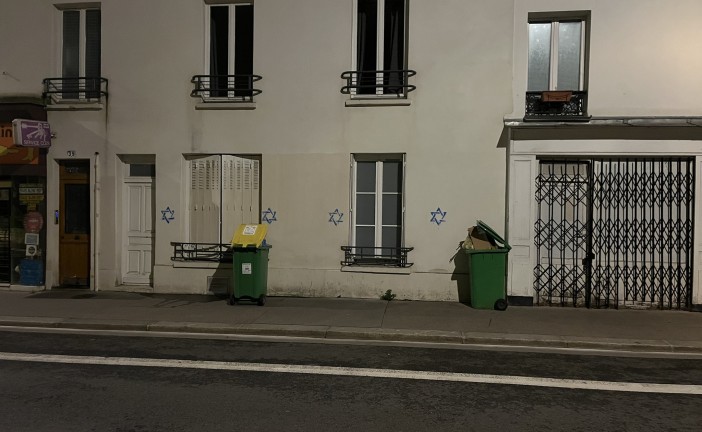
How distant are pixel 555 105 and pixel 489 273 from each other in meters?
3.31

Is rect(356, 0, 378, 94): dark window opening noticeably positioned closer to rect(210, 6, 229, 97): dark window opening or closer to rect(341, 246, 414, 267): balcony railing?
rect(210, 6, 229, 97): dark window opening

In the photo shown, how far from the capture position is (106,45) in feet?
36.3

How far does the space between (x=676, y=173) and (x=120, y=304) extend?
10.3 metres

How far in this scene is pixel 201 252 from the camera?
11.0m

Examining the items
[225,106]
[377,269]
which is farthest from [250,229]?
[225,106]

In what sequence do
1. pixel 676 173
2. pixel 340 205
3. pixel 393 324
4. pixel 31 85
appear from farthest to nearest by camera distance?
pixel 31 85 < pixel 340 205 < pixel 676 173 < pixel 393 324

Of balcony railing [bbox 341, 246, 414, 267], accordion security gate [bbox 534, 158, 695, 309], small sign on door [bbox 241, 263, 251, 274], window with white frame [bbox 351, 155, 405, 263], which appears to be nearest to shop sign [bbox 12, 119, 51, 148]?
small sign on door [bbox 241, 263, 251, 274]

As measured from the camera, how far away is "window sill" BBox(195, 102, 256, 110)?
34.9 feet

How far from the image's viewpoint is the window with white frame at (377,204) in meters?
10.6

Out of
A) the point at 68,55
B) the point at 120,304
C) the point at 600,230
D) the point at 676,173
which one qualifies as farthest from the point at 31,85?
the point at 676,173

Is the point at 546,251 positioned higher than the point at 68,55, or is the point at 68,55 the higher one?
the point at 68,55

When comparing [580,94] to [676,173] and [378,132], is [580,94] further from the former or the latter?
[378,132]

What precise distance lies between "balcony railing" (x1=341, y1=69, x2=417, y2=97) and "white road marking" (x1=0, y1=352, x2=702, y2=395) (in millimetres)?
5810

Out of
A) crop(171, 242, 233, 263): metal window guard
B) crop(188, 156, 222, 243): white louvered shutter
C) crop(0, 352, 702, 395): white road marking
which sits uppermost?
crop(188, 156, 222, 243): white louvered shutter
